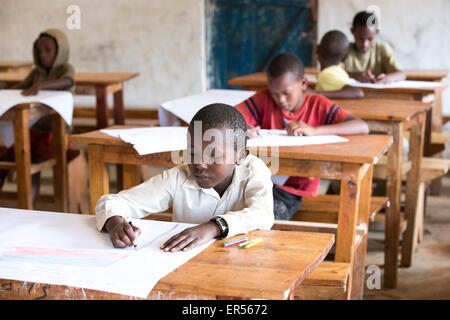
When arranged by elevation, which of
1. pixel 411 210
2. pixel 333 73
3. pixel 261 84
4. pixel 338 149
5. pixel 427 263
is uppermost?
pixel 333 73

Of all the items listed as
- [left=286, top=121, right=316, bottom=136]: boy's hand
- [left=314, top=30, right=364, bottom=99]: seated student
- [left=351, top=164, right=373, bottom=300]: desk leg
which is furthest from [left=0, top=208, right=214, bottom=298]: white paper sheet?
[left=314, top=30, right=364, bottom=99]: seated student

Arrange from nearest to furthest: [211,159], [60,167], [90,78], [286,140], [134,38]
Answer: [211,159] < [286,140] < [60,167] < [90,78] < [134,38]

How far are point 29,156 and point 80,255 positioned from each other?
2.39 m

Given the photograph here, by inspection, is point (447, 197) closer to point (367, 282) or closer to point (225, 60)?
point (367, 282)

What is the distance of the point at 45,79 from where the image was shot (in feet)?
14.4

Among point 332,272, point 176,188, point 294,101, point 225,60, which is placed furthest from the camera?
point 225,60

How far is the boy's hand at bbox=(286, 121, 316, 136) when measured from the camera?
2.57 m

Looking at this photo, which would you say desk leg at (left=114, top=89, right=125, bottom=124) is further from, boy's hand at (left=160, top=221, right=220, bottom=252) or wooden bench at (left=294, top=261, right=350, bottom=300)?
boy's hand at (left=160, top=221, right=220, bottom=252)

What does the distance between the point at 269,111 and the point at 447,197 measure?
2.68m

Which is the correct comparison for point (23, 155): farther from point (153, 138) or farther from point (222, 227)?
point (222, 227)

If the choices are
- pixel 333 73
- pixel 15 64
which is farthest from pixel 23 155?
pixel 15 64

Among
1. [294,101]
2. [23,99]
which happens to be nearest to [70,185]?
[23,99]

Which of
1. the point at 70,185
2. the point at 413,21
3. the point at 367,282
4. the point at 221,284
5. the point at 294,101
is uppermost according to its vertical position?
the point at 413,21
